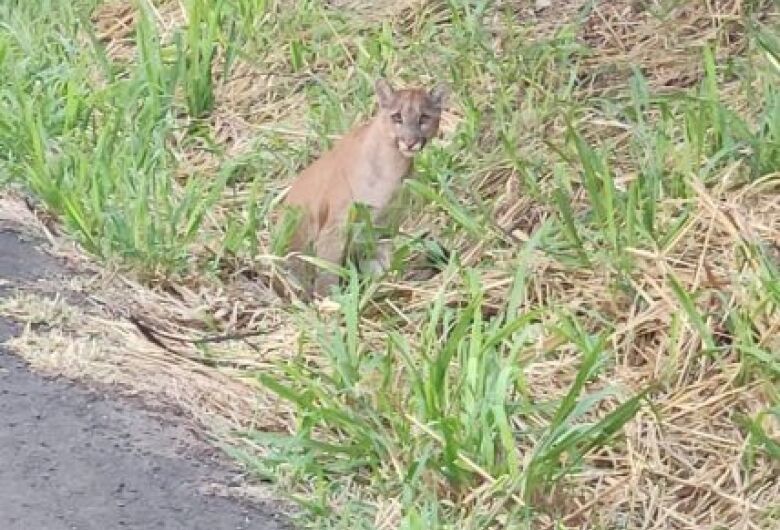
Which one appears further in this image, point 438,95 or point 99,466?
point 438,95

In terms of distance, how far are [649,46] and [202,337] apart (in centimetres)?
289

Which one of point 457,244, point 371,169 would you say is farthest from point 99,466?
point 371,169

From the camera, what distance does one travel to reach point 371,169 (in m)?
7.01

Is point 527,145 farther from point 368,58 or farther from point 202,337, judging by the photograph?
point 202,337

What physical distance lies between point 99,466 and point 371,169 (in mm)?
2438

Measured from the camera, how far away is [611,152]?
7059 millimetres

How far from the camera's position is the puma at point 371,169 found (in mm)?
6945

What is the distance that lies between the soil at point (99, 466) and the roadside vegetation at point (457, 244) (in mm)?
156

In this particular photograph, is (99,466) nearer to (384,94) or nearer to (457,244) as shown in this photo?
(457,244)

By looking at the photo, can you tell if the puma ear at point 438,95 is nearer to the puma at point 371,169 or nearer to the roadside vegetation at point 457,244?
the puma at point 371,169

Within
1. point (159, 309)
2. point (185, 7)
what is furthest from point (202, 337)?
point (185, 7)

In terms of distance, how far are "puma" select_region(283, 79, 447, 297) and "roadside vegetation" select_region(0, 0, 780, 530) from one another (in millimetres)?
119

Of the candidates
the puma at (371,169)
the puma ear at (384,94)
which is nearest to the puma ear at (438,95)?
the puma at (371,169)

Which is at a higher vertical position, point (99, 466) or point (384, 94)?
point (99, 466)
